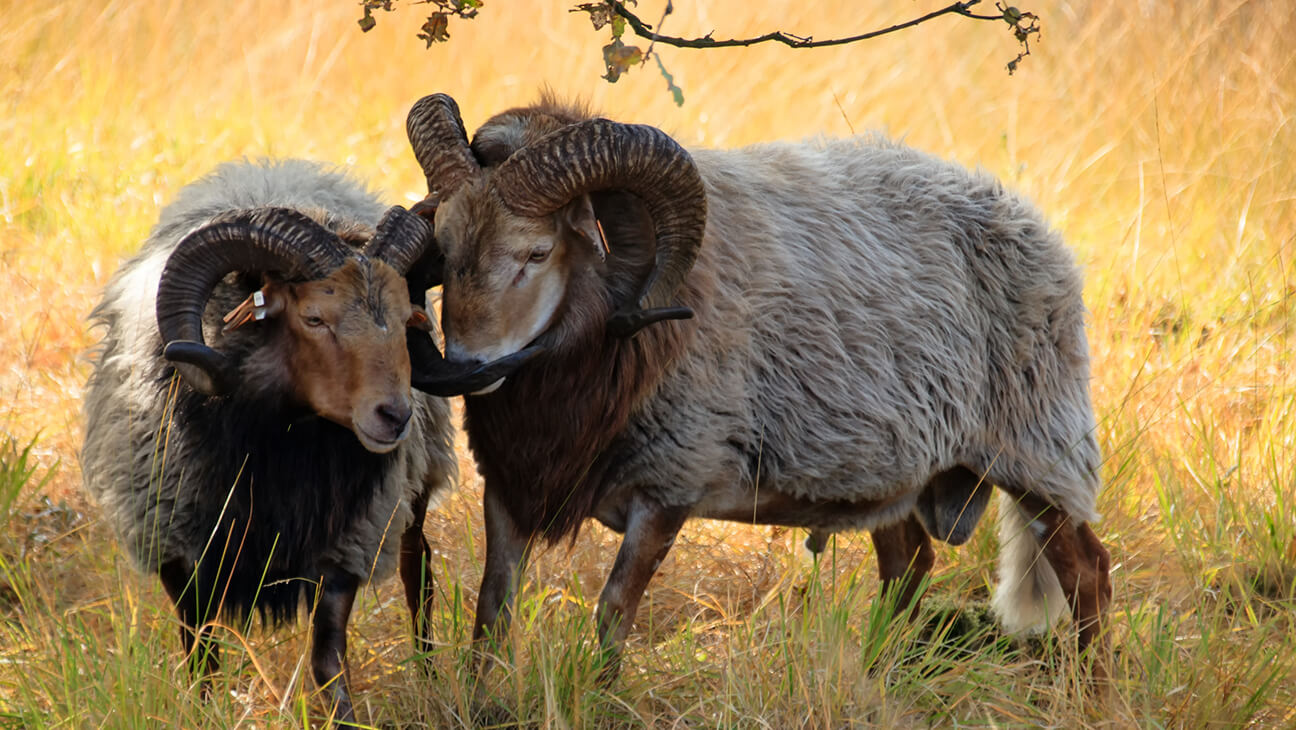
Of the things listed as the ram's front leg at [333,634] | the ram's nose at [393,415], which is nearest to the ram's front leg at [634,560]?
the ram's front leg at [333,634]

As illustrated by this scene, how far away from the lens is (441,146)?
179 inches

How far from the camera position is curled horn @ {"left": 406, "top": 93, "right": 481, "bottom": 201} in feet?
14.8

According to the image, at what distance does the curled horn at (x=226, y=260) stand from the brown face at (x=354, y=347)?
79mm

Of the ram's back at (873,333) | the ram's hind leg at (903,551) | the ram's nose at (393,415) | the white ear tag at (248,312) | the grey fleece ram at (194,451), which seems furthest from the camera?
the ram's hind leg at (903,551)

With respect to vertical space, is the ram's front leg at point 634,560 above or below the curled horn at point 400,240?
below

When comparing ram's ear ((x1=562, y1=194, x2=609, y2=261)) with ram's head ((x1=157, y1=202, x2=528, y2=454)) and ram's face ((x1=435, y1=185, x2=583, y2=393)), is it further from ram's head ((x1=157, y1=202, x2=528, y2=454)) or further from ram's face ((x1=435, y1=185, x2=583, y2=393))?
ram's head ((x1=157, y1=202, x2=528, y2=454))

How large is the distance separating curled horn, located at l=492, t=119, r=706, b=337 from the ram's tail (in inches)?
78.6

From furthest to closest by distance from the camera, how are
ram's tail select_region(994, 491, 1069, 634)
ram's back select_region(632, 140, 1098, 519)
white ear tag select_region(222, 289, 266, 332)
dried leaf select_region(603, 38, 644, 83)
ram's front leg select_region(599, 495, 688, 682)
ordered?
ram's tail select_region(994, 491, 1069, 634)
ram's back select_region(632, 140, 1098, 519)
ram's front leg select_region(599, 495, 688, 682)
white ear tag select_region(222, 289, 266, 332)
dried leaf select_region(603, 38, 644, 83)

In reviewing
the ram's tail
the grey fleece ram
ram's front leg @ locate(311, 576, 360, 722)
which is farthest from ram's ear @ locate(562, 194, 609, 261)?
the ram's tail

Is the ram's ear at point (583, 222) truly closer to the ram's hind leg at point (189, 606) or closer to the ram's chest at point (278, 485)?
the ram's chest at point (278, 485)

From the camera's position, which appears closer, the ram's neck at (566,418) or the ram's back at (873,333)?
the ram's neck at (566,418)

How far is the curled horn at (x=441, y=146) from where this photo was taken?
4508 millimetres

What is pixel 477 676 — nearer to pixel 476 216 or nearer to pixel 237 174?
pixel 476 216

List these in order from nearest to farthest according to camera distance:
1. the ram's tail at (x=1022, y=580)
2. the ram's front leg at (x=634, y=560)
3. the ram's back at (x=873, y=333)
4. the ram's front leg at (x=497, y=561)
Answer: the ram's front leg at (x=634, y=560)
the ram's front leg at (x=497, y=561)
the ram's back at (x=873, y=333)
the ram's tail at (x=1022, y=580)
